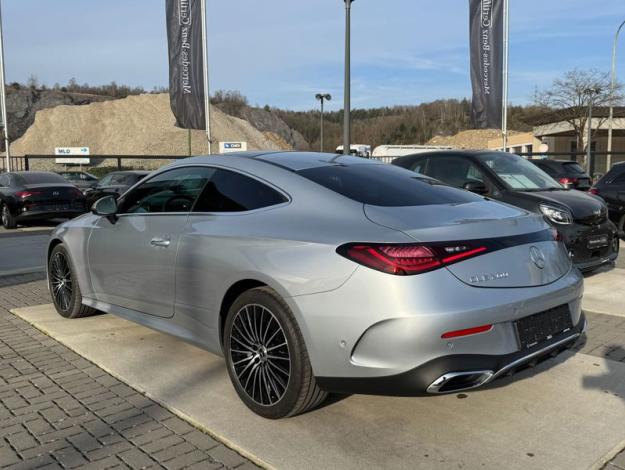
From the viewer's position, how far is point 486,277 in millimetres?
2947

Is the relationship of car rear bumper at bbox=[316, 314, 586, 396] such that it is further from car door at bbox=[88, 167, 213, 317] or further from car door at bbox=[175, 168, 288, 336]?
car door at bbox=[88, 167, 213, 317]

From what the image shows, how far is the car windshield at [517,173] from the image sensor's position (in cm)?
760

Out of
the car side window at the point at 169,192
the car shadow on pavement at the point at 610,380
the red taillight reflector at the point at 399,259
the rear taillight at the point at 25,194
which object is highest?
the car side window at the point at 169,192

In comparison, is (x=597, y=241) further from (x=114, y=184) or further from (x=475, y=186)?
(x=114, y=184)

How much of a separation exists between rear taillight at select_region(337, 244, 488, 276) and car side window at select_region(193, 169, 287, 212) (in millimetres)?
800

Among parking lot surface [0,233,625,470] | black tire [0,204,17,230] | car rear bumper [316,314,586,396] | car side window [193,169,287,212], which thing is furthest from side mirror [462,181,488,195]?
black tire [0,204,17,230]

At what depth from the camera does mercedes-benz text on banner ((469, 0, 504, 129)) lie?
2064cm

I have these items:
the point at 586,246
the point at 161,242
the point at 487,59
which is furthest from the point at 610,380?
the point at 487,59

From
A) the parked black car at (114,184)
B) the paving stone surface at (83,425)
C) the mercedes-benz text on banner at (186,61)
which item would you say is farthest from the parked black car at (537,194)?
the mercedes-benz text on banner at (186,61)

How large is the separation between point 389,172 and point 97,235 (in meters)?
2.48

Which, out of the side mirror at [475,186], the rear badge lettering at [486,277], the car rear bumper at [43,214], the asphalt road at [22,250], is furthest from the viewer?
the car rear bumper at [43,214]

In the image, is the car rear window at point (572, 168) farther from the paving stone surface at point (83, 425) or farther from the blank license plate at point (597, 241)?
the paving stone surface at point (83, 425)

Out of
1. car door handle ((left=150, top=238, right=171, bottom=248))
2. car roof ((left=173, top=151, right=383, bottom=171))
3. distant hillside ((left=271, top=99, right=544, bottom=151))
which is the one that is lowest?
car door handle ((left=150, top=238, right=171, bottom=248))

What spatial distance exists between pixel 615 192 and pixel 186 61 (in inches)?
627
